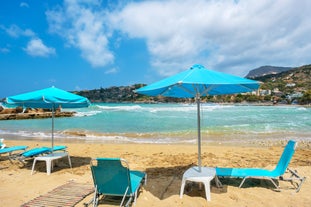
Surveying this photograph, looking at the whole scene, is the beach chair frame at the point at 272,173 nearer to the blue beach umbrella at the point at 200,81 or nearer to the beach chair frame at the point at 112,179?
the blue beach umbrella at the point at 200,81

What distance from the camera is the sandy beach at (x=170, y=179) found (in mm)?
4590

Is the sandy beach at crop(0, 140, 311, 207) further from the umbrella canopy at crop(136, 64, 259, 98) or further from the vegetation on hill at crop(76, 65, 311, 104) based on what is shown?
the vegetation on hill at crop(76, 65, 311, 104)

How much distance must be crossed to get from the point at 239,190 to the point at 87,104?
4.82 metres

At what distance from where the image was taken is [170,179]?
5965 mm

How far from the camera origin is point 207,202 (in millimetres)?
4480

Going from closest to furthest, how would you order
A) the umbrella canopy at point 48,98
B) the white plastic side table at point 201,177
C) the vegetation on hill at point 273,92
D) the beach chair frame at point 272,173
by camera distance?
1. the white plastic side table at point 201,177
2. the beach chair frame at point 272,173
3. the umbrella canopy at point 48,98
4. the vegetation on hill at point 273,92

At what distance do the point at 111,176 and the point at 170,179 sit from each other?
7.20 ft

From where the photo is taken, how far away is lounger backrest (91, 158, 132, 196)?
13.4 ft

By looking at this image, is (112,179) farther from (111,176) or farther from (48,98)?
(48,98)

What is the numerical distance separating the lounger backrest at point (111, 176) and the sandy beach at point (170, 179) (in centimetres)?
51

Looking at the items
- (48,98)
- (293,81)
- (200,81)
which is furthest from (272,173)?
(293,81)

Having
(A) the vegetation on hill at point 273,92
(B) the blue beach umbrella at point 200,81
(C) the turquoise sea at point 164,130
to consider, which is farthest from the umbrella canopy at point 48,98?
(A) the vegetation on hill at point 273,92

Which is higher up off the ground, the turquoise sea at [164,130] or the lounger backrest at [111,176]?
the lounger backrest at [111,176]

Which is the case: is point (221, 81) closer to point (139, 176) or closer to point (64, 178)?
point (139, 176)
